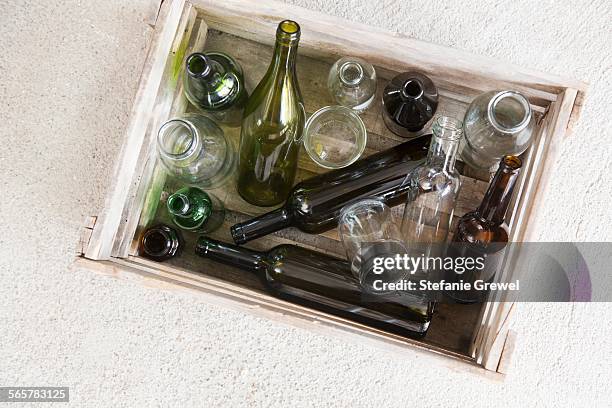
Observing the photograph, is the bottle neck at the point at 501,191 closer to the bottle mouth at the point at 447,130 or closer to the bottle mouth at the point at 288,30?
the bottle mouth at the point at 447,130

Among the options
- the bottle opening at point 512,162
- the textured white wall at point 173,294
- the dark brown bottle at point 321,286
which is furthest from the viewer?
the textured white wall at point 173,294

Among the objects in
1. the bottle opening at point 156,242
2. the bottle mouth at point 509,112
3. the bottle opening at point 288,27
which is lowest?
the bottle opening at point 156,242

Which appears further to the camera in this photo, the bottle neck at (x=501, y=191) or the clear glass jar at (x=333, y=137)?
the clear glass jar at (x=333, y=137)

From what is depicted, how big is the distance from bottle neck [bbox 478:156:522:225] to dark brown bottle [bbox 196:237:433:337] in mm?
171

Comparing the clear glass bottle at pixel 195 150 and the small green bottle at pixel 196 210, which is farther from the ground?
the clear glass bottle at pixel 195 150

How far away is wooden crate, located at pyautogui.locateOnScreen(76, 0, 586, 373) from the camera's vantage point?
2.42 feet

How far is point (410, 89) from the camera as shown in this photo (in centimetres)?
78

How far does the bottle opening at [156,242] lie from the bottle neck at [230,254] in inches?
2.3

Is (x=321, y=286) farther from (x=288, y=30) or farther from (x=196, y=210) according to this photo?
(x=288, y=30)

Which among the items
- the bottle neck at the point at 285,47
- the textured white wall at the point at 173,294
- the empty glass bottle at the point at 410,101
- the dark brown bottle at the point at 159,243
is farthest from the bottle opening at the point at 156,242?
the empty glass bottle at the point at 410,101

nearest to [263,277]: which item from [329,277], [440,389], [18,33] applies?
[329,277]

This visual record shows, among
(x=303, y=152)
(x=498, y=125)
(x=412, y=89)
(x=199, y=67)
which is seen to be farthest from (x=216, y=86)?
(x=498, y=125)

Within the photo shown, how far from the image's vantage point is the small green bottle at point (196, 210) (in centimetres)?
77

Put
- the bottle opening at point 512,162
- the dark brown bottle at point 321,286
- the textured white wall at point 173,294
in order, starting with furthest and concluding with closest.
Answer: the textured white wall at point 173,294, the dark brown bottle at point 321,286, the bottle opening at point 512,162
